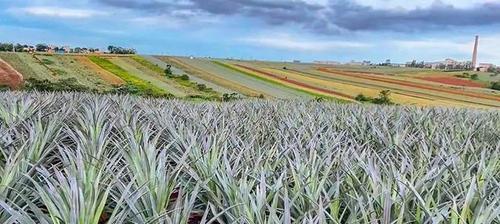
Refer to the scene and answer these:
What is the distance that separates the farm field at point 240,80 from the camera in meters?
17.5

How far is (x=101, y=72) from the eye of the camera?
54.5ft

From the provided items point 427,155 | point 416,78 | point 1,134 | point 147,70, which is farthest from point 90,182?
point 416,78

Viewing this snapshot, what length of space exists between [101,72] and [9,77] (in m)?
3.76

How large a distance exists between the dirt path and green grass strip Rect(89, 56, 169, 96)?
182 millimetres

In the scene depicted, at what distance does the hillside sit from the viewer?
611 inches

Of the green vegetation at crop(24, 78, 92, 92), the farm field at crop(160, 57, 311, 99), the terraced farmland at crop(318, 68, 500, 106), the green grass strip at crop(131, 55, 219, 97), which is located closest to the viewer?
the green vegetation at crop(24, 78, 92, 92)

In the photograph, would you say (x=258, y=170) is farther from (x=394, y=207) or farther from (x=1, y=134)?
(x=1, y=134)

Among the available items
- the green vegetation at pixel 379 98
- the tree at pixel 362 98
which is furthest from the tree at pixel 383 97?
the tree at pixel 362 98

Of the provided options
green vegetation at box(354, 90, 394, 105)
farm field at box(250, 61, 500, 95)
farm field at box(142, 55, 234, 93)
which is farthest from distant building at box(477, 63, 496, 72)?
farm field at box(142, 55, 234, 93)

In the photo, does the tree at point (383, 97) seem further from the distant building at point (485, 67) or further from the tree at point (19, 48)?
the tree at point (19, 48)

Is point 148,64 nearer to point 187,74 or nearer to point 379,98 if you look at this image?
point 187,74

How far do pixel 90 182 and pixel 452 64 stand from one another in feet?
66.0

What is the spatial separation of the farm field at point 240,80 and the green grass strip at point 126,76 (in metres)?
2.65

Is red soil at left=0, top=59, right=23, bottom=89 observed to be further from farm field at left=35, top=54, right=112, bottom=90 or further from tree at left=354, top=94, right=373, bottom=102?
tree at left=354, top=94, right=373, bottom=102
